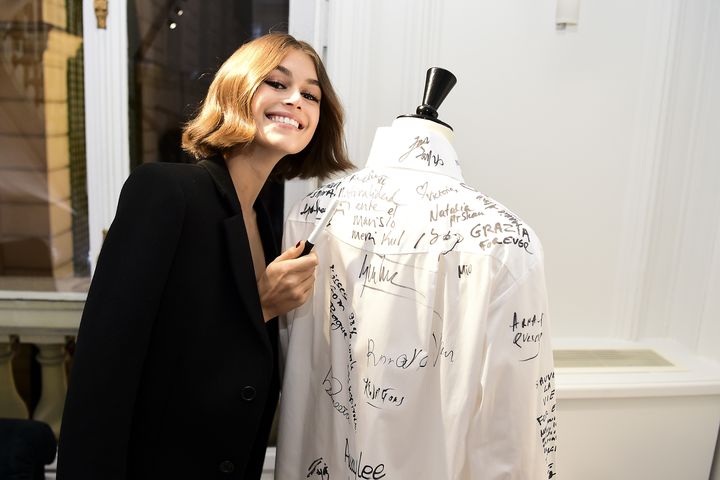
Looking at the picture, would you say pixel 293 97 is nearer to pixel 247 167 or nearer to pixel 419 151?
pixel 247 167

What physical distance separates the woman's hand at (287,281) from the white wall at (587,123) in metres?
0.74

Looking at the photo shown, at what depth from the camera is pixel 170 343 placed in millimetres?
979

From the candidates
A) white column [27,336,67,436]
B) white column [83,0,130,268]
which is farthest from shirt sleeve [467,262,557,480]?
white column [27,336,67,436]

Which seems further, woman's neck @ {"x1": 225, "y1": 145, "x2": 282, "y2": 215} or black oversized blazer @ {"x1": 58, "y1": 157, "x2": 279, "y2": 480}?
woman's neck @ {"x1": 225, "y1": 145, "x2": 282, "y2": 215}

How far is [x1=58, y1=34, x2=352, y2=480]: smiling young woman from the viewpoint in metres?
0.90

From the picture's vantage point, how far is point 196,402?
1.00 metres

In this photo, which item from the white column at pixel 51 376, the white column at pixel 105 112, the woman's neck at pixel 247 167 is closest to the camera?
the woman's neck at pixel 247 167

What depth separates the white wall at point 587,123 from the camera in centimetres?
171

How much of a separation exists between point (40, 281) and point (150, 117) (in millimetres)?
665

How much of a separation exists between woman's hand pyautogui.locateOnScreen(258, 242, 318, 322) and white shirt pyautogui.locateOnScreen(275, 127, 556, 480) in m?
0.07

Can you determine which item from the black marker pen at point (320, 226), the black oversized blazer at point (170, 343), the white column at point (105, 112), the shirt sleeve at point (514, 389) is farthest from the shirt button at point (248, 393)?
the white column at point (105, 112)

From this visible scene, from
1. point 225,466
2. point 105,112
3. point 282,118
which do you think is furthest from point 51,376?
point 282,118

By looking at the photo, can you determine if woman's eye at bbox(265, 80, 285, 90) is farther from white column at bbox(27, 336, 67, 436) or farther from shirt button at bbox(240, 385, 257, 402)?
white column at bbox(27, 336, 67, 436)

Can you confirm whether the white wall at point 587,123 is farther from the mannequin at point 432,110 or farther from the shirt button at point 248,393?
the shirt button at point 248,393
